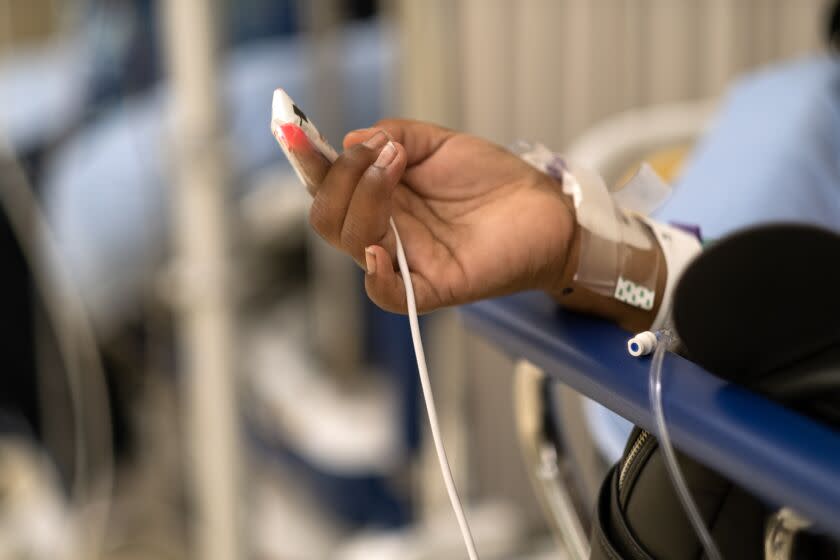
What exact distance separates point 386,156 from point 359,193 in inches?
0.9

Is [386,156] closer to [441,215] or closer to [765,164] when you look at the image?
[441,215]

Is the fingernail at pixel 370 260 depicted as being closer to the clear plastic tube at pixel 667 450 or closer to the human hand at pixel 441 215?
the human hand at pixel 441 215

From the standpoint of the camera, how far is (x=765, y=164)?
825mm

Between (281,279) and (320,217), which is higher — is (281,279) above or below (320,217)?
below

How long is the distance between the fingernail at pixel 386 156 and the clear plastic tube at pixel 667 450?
0.16m

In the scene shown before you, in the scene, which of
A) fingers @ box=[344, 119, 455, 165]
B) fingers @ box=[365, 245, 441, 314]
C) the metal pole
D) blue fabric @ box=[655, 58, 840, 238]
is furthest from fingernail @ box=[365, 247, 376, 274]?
the metal pole

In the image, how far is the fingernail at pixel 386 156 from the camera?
0.44 meters

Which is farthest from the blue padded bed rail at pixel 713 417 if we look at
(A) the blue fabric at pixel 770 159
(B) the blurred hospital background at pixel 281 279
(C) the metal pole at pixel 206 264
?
(B) the blurred hospital background at pixel 281 279

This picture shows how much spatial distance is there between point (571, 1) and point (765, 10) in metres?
→ 0.33

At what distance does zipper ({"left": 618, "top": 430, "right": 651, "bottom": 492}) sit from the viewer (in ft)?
1.42

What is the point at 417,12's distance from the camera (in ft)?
4.51

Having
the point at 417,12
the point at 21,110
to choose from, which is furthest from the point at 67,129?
the point at 417,12

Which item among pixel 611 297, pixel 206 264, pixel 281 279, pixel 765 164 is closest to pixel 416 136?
pixel 611 297

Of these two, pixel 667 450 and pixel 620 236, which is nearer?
pixel 667 450
